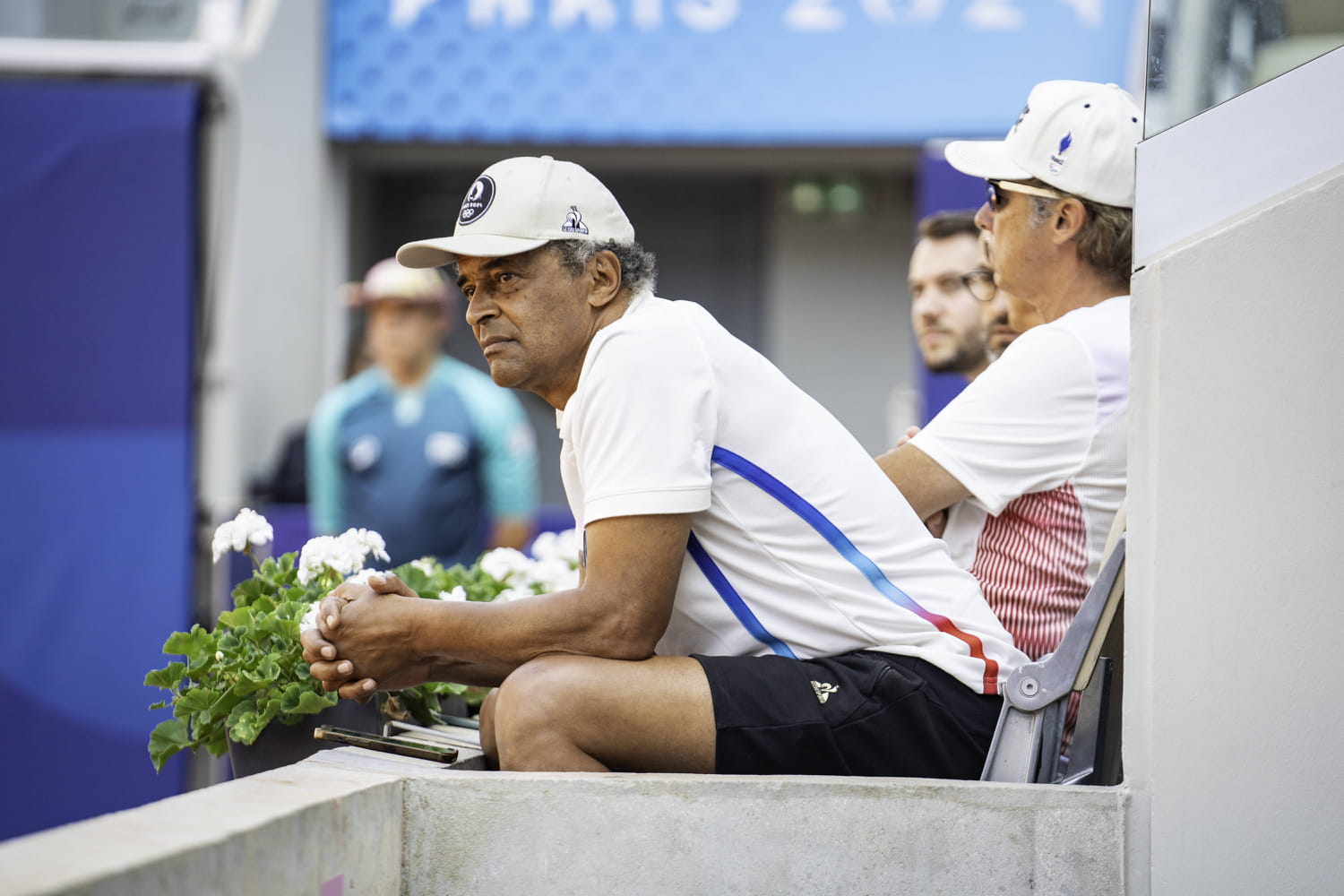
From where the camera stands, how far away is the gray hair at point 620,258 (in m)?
2.71

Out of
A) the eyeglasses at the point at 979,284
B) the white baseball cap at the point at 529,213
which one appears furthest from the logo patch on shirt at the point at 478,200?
the eyeglasses at the point at 979,284

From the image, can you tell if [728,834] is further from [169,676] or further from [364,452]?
[364,452]

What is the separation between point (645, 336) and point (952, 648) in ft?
2.43

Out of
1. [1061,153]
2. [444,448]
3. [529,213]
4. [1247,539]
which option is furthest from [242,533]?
[444,448]

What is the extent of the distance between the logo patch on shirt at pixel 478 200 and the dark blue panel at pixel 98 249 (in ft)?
13.3

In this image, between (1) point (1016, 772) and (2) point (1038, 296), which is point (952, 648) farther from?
(2) point (1038, 296)

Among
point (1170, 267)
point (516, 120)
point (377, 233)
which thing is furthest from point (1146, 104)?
point (377, 233)

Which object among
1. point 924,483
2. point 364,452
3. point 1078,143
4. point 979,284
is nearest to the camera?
point 924,483

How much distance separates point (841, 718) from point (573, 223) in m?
0.99

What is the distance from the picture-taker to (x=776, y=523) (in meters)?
2.54

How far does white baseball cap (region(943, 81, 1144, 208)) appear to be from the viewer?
9.52 feet

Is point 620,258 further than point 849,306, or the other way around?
point 849,306

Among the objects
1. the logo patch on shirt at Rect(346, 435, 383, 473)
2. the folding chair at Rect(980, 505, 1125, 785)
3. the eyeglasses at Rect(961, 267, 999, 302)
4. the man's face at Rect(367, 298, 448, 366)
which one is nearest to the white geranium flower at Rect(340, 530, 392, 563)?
the folding chair at Rect(980, 505, 1125, 785)

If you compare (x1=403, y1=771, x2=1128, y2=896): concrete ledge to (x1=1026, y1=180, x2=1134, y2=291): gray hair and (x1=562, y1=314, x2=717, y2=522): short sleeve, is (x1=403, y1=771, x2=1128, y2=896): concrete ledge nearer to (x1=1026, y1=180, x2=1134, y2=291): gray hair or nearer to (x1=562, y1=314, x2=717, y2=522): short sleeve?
(x1=562, y1=314, x2=717, y2=522): short sleeve
